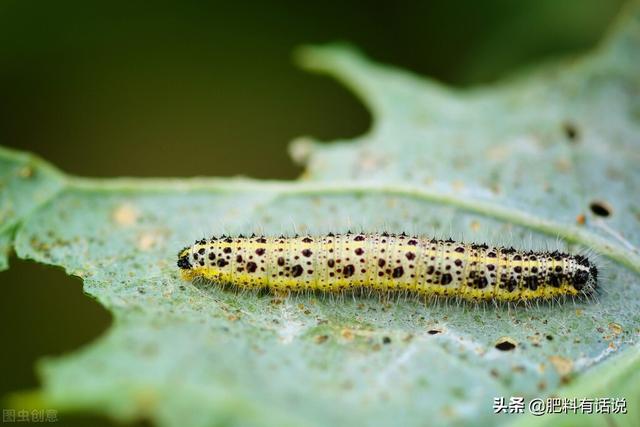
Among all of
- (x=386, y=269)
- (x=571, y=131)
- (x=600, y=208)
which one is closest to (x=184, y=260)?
(x=386, y=269)

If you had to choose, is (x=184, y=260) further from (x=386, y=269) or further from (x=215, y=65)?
(x=215, y=65)

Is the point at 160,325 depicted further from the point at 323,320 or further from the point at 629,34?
the point at 629,34

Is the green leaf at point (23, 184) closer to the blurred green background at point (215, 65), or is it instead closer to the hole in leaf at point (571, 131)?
the blurred green background at point (215, 65)

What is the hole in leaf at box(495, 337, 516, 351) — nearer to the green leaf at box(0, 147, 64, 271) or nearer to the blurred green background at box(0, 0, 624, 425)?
the blurred green background at box(0, 0, 624, 425)

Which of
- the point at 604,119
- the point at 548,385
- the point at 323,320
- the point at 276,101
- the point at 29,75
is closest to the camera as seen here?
the point at 548,385

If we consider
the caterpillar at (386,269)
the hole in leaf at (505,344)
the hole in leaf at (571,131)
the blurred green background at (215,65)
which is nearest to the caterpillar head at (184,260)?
the caterpillar at (386,269)

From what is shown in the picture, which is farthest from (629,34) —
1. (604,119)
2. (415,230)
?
(415,230)
